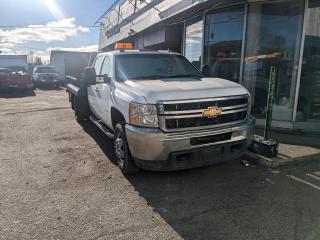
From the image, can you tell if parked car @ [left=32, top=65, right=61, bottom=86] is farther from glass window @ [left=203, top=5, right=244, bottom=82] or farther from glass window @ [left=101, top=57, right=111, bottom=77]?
glass window @ [left=101, top=57, right=111, bottom=77]

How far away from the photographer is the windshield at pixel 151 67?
5531 mm

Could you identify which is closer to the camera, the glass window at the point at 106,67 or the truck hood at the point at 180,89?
the truck hood at the point at 180,89

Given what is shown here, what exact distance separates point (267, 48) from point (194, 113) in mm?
4644

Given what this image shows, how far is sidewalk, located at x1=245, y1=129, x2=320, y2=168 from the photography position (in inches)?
211

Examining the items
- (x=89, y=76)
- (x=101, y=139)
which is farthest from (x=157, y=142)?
(x=101, y=139)

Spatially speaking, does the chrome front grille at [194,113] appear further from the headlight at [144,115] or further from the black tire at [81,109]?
the black tire at [81,109]

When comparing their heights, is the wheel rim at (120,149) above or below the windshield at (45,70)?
below

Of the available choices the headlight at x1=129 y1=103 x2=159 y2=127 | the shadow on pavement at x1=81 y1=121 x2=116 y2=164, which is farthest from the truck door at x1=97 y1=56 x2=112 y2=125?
the headlight at x1=129 y1=103 x2=159 y2=127

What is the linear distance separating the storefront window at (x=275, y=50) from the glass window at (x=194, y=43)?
238 centimetres

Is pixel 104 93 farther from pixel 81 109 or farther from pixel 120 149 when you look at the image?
pixel 81 109

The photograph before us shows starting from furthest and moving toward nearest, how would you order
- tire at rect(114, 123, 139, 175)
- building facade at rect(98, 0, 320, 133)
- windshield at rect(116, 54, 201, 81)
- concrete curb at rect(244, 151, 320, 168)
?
building facade at rect(98, 0, 320, 133), windshield at rect(116, 54, 201, 81), concrete curb at rect(244, 151, 320, 168), tire at rect(114, 123, 139, 175)

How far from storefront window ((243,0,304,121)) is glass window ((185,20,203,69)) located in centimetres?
238

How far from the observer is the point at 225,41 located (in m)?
9.11

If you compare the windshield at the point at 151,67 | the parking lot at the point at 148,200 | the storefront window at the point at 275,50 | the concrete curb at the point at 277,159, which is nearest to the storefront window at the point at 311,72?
the storefront window at the point at 275,50
